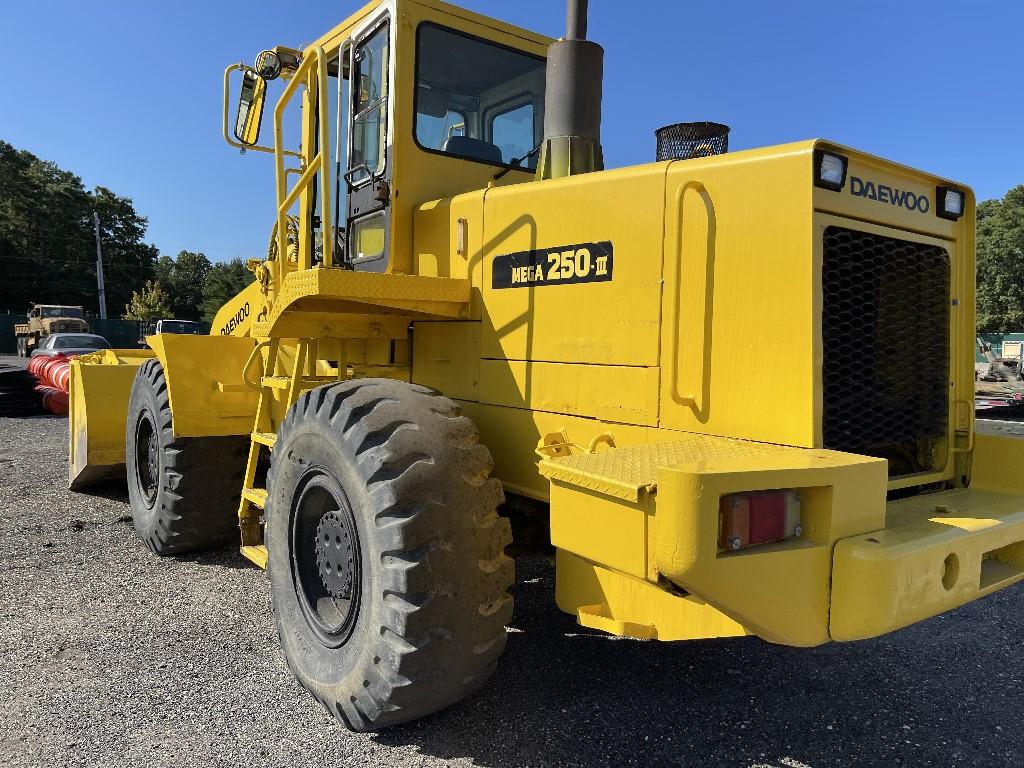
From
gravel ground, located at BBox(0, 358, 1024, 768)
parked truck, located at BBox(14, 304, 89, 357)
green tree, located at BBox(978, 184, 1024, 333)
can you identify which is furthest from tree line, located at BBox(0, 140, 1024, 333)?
gravel ground, located at BBox(0, 358, 1024, 768)

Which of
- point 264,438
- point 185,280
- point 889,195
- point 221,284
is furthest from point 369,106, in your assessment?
point 185,280

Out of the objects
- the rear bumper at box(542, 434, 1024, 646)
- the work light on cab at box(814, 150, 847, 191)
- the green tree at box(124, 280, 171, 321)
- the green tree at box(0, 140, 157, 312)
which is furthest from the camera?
the green tree at box(0, 140, 157, 312)

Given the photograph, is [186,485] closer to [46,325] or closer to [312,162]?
[312,162]

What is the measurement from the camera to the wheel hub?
3021mm

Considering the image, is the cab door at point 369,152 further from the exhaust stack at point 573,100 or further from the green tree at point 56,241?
the green tree at point 56,241

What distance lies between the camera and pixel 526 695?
325 centimetres

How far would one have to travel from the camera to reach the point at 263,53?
4379 mm

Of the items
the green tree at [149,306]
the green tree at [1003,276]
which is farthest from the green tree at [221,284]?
the green tree at [1003,276]

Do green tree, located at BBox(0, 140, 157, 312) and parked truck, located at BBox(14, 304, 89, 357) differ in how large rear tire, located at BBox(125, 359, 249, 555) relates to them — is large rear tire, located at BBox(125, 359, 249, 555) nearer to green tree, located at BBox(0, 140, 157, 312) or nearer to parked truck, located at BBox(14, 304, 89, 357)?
parked truck, located at BBox(14, 304, 89, 357)

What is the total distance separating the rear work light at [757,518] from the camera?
6.50 ft

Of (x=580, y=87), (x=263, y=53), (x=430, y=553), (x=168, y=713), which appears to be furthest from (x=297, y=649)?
(x=263, y=53)

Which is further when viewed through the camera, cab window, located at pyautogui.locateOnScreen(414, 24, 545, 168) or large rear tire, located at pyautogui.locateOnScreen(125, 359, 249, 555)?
large rear tire, located at pyautogui.locateOnScreen(125, 359, 249, 555)

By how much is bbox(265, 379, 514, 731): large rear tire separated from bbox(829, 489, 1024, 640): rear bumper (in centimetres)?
120

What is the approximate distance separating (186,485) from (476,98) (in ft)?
10.4
